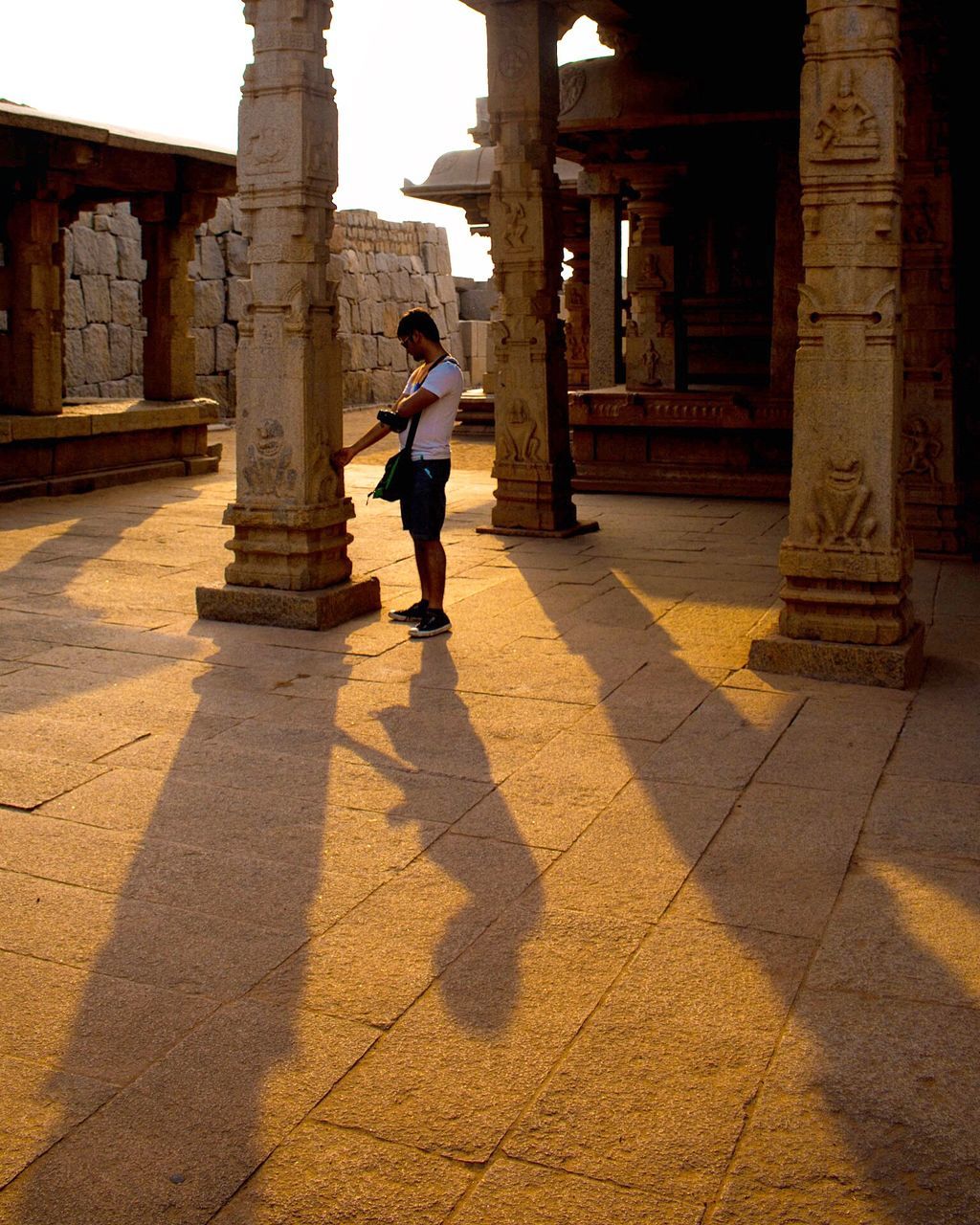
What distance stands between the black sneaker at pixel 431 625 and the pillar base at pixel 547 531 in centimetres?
290

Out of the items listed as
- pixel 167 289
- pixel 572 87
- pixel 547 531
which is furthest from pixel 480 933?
pixel 167 289

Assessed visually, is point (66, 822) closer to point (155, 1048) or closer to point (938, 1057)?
point (155, 1048)

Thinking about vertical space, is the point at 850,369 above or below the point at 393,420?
above

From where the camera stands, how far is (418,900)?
11.6 feet

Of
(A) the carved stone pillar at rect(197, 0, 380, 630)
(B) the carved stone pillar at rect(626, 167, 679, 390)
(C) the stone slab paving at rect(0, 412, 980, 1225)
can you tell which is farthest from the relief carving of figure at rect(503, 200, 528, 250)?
(B) the carved stone pillar at rect(626, 167, 679, 390)

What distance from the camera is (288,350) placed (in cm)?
656

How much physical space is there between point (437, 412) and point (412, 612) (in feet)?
3.27

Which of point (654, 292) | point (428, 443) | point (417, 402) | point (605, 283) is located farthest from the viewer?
point (605, 283)

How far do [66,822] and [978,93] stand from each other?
8.76 metres

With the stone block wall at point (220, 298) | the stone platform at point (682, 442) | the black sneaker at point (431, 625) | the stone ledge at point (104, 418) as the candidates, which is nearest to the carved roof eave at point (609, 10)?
the stone platform at point (682, 442)

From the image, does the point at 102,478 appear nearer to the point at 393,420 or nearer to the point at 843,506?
the point at 393,420

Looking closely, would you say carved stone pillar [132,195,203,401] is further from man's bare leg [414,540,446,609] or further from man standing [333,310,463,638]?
man's bare leg [414,540,446,609]

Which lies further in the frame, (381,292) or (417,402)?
(381,292)

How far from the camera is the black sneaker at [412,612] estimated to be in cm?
660
